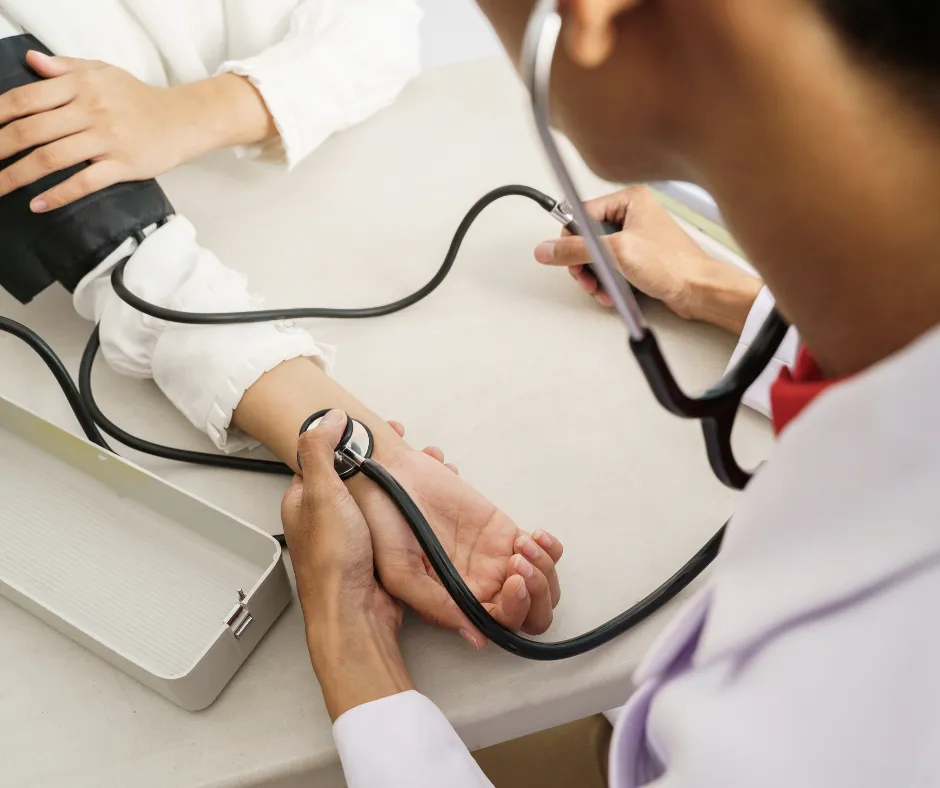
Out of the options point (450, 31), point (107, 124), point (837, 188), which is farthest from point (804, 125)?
point (450, 31)

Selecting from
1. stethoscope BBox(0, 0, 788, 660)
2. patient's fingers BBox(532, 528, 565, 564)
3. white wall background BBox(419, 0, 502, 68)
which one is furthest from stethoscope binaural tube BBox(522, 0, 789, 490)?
white wall background BBox(419, 0, 502, 68)

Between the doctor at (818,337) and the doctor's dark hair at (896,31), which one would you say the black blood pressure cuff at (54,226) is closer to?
the doctor at (818,337)

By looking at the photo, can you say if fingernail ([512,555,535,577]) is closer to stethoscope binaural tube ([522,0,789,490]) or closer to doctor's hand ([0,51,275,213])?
stethoscope binaural tube ([522,0,789,490])

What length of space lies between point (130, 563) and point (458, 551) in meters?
0.23

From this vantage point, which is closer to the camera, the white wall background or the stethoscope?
the stethoscope

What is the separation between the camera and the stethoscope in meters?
0.30

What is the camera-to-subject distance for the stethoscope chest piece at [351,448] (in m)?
0.53

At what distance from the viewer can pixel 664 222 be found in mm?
710

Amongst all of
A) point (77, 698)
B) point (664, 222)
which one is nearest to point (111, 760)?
point (77, 698)

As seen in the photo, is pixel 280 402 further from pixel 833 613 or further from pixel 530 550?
pixel 833 613

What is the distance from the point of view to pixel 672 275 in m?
0.65

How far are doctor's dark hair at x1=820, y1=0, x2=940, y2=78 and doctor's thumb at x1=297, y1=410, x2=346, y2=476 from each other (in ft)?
1.25

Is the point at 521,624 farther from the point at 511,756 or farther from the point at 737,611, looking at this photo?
the point at 511,756

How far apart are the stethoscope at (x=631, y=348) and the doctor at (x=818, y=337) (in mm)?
30
